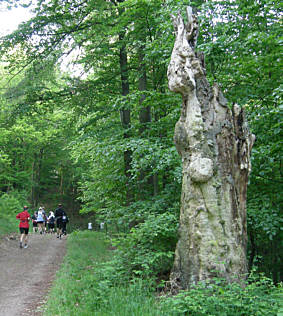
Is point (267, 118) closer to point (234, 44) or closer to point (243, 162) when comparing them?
point (243, 162)

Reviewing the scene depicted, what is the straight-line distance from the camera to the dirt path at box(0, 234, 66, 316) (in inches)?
268

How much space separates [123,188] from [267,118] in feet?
24.5

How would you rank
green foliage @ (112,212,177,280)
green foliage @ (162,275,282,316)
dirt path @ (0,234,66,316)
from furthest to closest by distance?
green foliage @ (112,212,177,280)
dirt path @ (0,234,66,316)
green foliage @ (162,275,282,316)

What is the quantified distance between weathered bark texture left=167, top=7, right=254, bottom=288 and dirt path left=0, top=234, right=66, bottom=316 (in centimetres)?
316

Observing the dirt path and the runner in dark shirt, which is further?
the runner in dark shirt

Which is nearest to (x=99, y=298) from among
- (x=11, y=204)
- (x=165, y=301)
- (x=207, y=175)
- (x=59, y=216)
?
(x=165, y=301)

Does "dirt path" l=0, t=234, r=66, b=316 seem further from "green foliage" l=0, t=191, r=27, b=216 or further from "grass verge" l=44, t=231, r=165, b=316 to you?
"green foliage" l=0, t=191, r=27, b=216

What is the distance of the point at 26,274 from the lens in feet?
31.6

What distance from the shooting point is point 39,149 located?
3462 centimetres

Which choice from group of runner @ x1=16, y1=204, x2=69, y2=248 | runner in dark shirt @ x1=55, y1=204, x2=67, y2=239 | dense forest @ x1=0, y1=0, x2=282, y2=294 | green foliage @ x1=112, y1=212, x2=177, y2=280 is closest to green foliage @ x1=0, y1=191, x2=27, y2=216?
group of runner @ x1=16, y1=204, x2=69, y2=248

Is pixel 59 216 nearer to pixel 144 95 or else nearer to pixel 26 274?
pixel 26 274

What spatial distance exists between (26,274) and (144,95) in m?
6.94

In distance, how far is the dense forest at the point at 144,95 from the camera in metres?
7.34

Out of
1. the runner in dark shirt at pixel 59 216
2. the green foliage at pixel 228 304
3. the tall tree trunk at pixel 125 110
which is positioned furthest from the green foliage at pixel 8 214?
the green foliage at pixel 228 304
